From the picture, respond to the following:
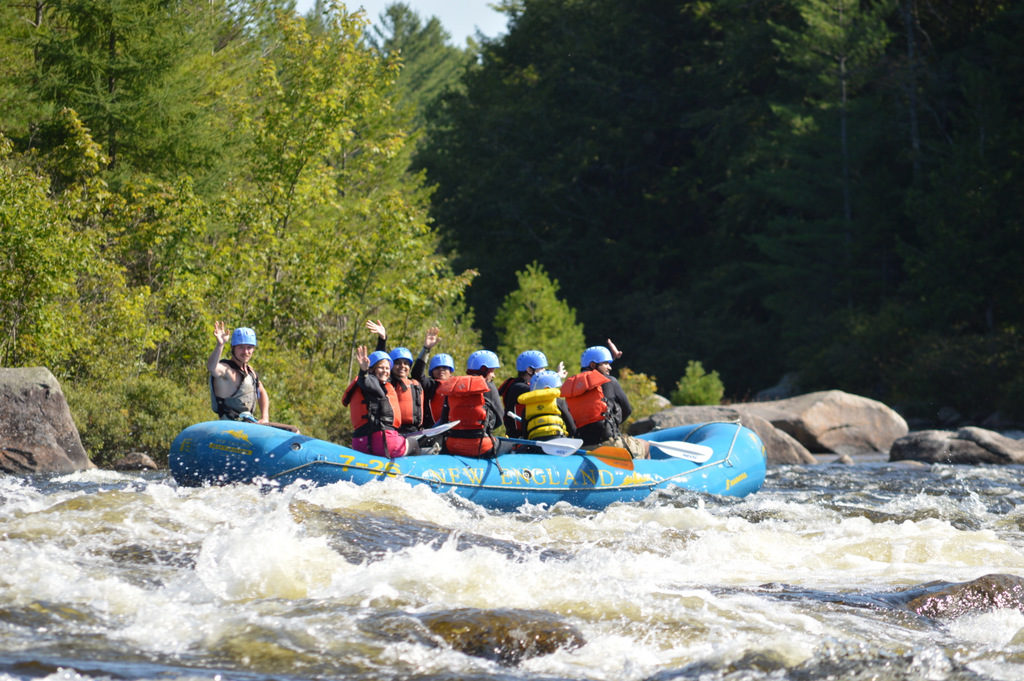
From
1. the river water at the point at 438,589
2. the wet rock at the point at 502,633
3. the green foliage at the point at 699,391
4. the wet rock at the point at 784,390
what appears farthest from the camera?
the wet rock at the point at 784,390

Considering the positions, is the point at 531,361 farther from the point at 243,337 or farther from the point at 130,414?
the point at 130,414

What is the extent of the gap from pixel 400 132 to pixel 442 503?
38.3 feet

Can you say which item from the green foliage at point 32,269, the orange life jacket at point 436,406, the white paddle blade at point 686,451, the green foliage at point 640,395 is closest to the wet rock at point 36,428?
the green foliage at point 32,269

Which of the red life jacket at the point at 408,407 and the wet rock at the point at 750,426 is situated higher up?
the red life jacket at the point at 408,407

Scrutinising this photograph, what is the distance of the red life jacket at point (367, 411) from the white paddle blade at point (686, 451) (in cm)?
286

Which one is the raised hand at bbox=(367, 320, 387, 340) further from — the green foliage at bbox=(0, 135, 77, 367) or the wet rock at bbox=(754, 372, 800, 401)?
the wet rock at bbox=(754, 372, 800, 401)

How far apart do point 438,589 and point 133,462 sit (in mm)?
8064

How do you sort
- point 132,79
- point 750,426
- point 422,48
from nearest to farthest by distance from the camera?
point 750,426, point 132,79, point 422,48

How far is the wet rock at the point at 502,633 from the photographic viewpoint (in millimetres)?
4793

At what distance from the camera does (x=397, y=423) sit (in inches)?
377

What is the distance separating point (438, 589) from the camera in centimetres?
561

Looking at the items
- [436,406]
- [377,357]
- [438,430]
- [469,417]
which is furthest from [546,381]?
[377,357]

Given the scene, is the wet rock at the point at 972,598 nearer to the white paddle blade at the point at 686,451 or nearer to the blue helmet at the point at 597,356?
the white paddle blade at the point at 686,451

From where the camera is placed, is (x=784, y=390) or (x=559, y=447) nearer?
(x=559, y=447)
